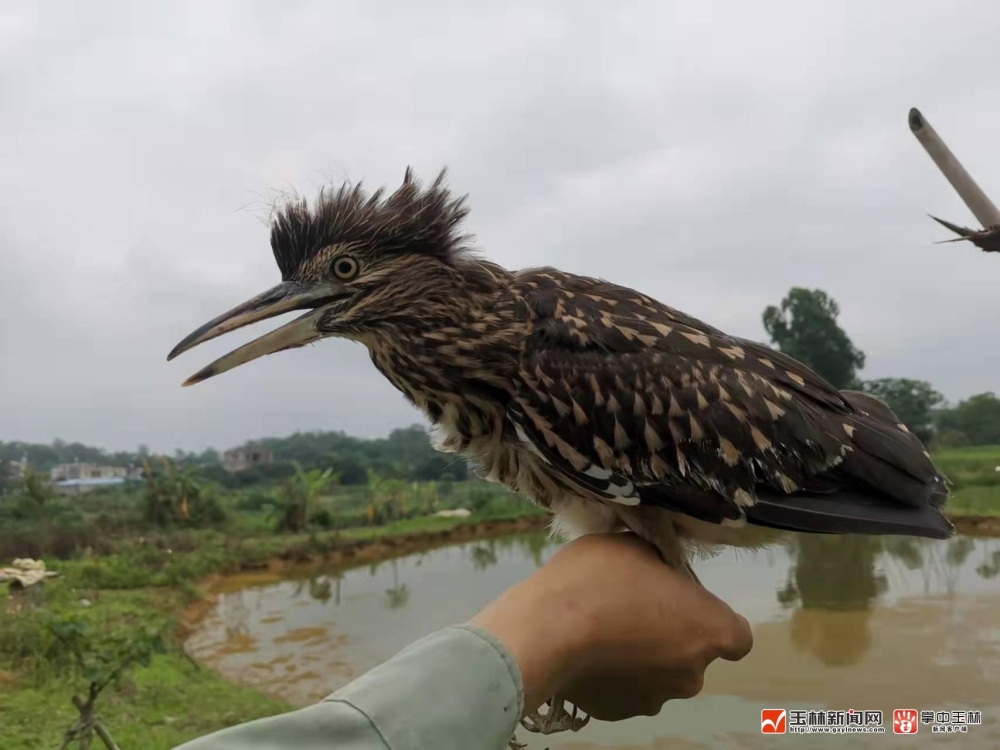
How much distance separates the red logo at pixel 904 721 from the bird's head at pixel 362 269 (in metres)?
9.35

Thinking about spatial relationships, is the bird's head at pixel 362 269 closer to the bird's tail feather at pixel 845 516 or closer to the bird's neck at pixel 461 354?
the bird's neck at pixel 461 354

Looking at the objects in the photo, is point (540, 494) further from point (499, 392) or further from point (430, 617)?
point (430, 617)

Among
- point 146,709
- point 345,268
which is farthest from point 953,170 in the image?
point 146,709

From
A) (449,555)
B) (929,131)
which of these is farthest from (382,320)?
(449,555)

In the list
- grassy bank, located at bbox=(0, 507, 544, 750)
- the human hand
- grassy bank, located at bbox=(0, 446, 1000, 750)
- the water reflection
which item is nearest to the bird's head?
the human hand

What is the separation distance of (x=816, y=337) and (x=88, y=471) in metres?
22.1

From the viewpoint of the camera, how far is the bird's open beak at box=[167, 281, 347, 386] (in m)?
2.00

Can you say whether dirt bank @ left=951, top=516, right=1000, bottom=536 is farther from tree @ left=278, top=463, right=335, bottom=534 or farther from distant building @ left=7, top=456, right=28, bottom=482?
distant building @ left=7, top=456, right=28, bottom=482

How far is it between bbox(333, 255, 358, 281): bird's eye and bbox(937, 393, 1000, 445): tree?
1165 inches

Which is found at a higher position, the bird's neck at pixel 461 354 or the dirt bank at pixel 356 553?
the bird's neck at pixel 461 354

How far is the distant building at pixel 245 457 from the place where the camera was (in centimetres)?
2861

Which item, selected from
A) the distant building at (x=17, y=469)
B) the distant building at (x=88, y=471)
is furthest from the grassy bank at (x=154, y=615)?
the distant building at (x=88, y=471)

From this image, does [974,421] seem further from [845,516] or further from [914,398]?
[845,516]

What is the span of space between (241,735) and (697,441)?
152cm
